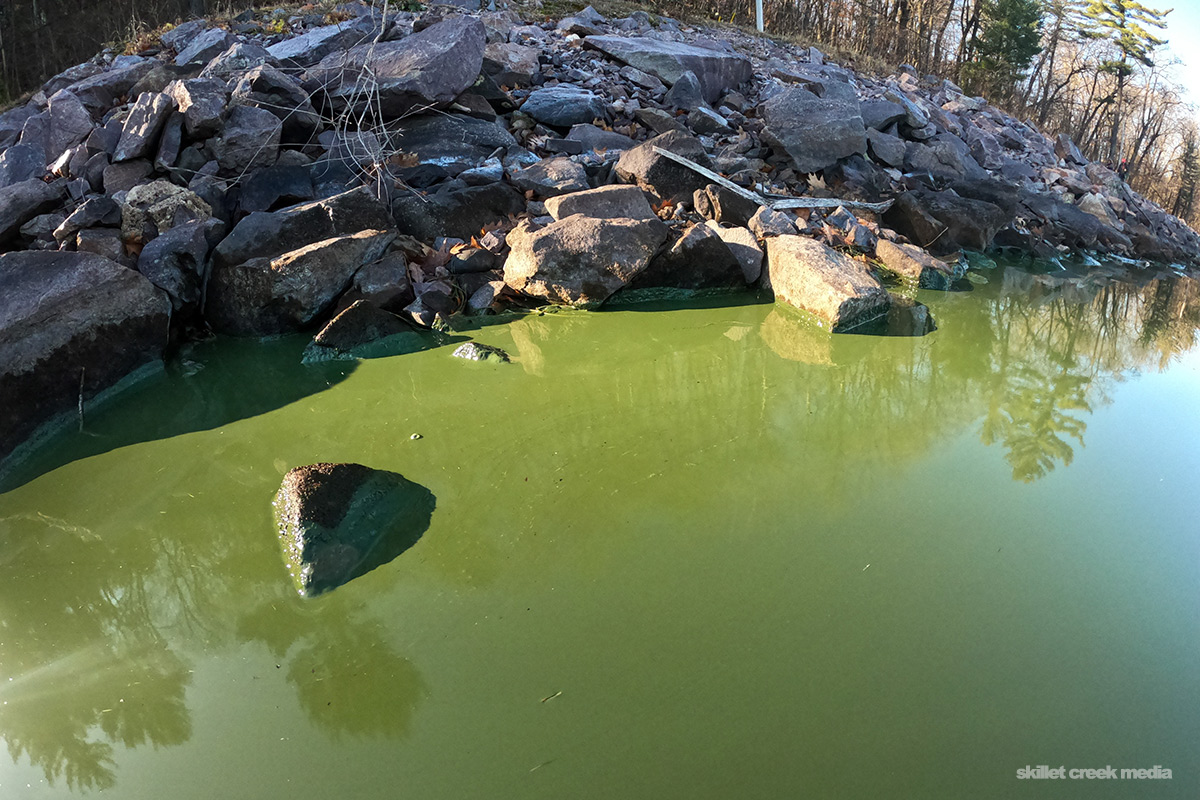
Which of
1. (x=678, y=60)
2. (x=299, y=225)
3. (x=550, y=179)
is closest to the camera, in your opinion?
(x=299, y=225)

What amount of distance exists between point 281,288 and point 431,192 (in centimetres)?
166

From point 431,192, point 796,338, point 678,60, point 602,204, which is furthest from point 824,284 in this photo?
point 678,60

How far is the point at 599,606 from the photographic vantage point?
243 centimetres

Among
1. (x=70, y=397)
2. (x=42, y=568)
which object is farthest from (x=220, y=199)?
(x=42, y=568)

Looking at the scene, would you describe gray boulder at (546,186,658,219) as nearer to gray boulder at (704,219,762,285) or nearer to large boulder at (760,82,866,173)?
gray boulder at (704,219,762,285)

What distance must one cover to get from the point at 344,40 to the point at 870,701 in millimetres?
7448

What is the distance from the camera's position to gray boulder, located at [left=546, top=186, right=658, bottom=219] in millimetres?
5750

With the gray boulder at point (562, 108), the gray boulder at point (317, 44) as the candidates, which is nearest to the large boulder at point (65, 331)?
the gray boulder at point (317, 44)

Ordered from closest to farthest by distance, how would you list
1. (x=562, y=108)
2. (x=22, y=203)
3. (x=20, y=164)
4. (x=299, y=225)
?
(x=299, y=225) → (x=22, y=203) → (x=20, y=164) → (x=562, y=108)

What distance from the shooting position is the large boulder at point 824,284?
16.3 ft

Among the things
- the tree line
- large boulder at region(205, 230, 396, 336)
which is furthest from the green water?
the tree line

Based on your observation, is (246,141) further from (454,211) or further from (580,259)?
(580,259)

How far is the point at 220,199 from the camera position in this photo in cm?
567

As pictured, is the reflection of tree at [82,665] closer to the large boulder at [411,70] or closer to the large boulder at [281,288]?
the large boulder at [281,288]
